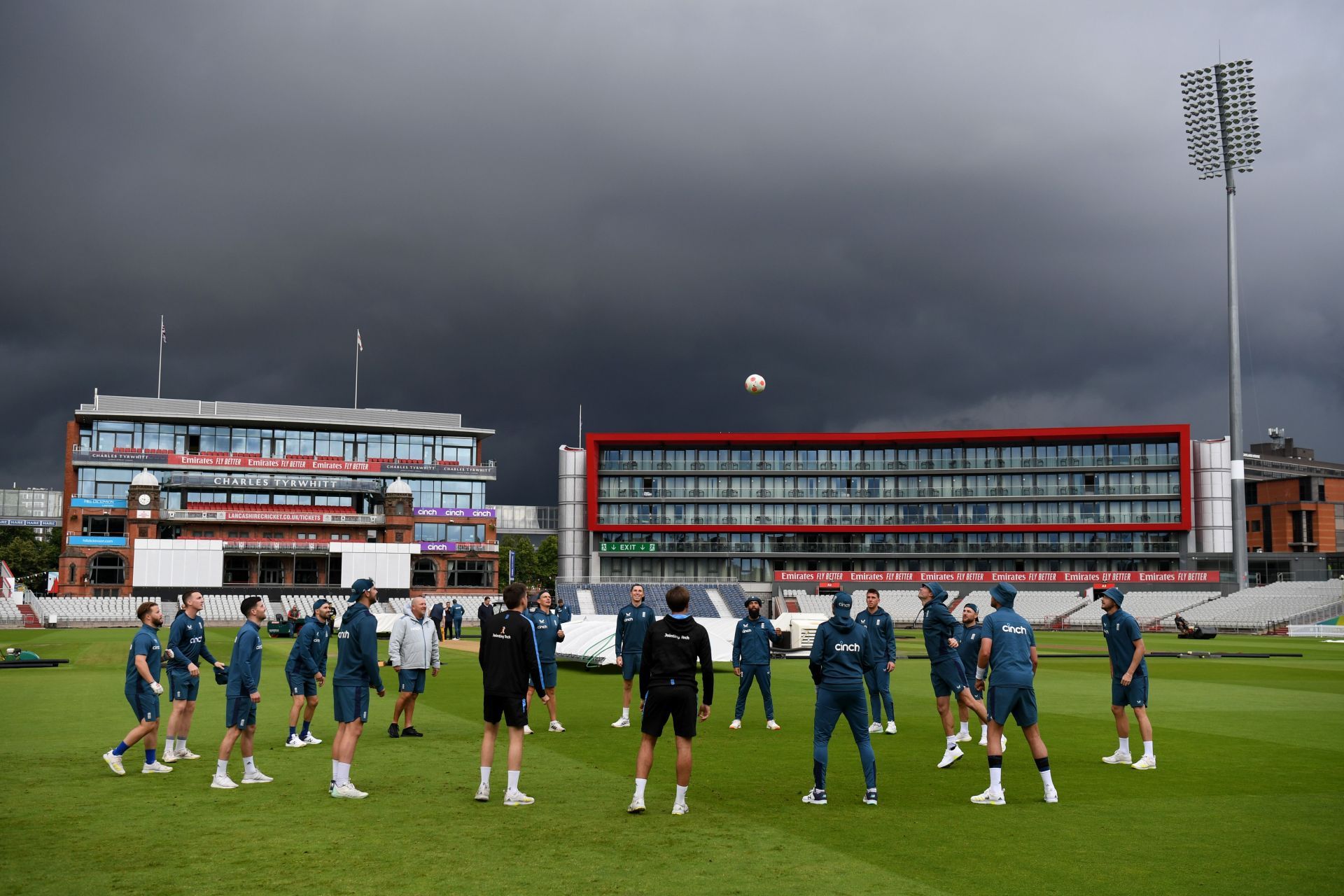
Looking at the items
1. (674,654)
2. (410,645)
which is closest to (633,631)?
(410,645)

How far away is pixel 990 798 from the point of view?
1095cm

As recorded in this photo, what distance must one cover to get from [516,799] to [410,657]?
5.70 meters

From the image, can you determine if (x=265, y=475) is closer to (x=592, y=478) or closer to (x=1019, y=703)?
(x=592, y=478)

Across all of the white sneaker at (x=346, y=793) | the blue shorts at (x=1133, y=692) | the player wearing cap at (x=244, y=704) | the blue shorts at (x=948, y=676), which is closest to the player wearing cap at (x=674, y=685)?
the white sneaker at (x=346, y=793)

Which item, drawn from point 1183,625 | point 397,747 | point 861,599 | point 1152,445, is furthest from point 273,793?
point 1152,445

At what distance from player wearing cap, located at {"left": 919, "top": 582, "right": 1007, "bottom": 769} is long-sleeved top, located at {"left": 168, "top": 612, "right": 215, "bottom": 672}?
9.26 m

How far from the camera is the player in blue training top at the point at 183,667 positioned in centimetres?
1314

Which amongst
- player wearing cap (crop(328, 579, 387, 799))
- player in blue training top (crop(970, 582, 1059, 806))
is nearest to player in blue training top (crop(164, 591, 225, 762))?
player wearing cap (crop(328, 579, 387, 799))

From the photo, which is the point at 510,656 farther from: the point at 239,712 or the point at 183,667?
the point at 183,667

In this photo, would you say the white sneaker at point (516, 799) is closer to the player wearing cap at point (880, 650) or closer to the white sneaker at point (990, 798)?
the white sneaker at point (990, 798)

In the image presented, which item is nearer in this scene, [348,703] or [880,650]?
[348,703]

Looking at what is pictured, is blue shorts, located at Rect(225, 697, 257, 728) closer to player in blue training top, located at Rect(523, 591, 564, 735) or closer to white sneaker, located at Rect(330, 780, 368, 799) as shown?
white sneaker, located at Rect(330, 780, 368, 799)

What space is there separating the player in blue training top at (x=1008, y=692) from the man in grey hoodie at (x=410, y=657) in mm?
8276

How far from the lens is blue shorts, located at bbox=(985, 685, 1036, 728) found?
35.9 ft
